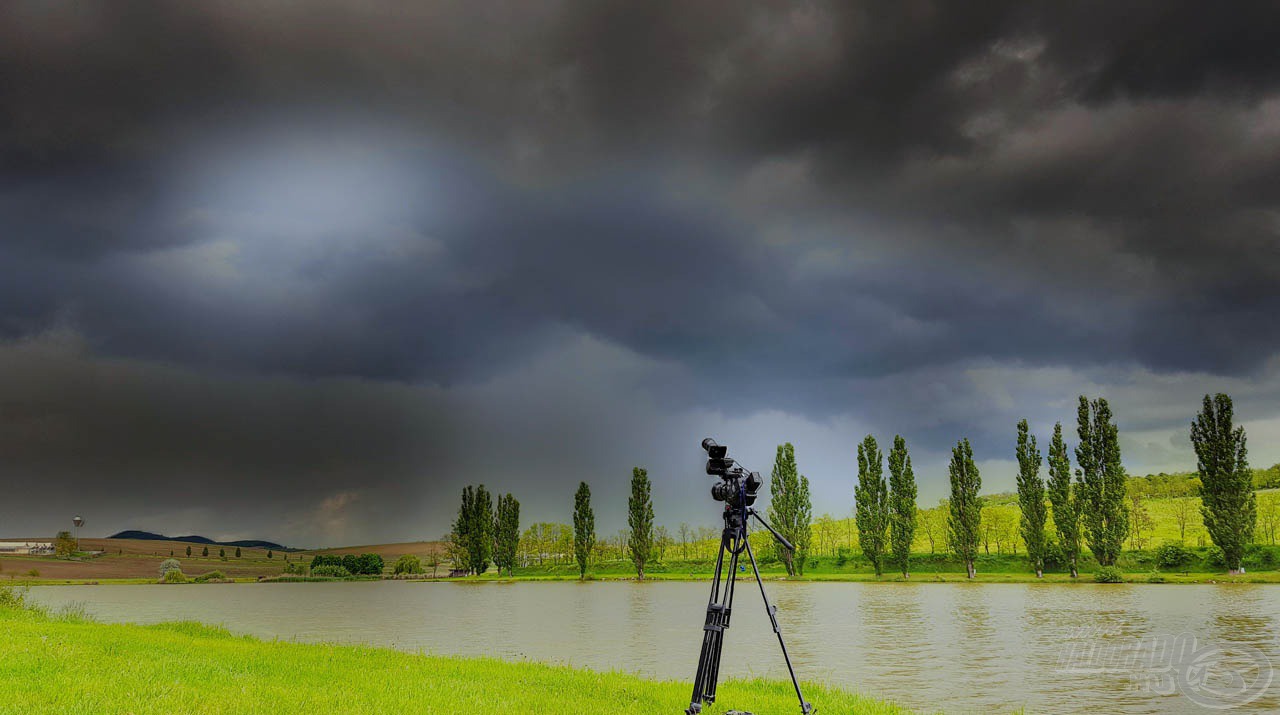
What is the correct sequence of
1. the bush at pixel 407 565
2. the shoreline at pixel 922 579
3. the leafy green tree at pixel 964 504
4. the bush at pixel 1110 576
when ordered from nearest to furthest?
the shoreline at pixel 922 579 → the bush at pixel 1110 576 → the leafy green tree at pixel 964 504 → the bush at pixel 407 565

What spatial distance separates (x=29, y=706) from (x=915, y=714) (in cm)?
952

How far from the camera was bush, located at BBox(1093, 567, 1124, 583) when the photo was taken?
50.9 metres

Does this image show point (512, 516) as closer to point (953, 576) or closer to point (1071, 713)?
point (953, 576)

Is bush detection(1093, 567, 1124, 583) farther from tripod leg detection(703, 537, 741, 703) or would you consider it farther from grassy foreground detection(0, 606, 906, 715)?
tripod leg detection(703, 537, 741, 703)

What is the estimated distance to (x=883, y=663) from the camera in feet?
49.3

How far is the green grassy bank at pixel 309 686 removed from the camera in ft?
23.8

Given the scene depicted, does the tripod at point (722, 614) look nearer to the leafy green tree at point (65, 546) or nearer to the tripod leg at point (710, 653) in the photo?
the tripod leg at point (710, 653)

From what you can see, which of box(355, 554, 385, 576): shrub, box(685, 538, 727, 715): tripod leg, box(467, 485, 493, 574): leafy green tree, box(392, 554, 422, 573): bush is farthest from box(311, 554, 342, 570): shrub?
box(685, 538, 727, 715): tripod leg

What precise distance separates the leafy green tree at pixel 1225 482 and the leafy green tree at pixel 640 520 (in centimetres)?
5142

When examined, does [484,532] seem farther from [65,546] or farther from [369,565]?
[65,546]

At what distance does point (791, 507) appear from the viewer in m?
72.0

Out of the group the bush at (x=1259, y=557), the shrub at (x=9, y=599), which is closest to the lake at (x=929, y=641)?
the shrub at (x=9, y=599)

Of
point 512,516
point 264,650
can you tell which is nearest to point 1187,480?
point 512,516

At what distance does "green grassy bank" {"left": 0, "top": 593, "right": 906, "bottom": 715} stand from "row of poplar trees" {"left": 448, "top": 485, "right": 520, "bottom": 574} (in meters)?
80.5
